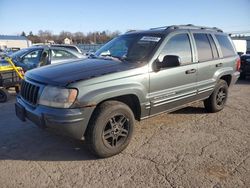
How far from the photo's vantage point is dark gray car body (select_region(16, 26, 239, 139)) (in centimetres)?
353

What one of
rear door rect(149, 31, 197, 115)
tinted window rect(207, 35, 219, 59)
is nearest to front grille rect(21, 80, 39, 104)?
rear door rect(149, 31, 197, 115)

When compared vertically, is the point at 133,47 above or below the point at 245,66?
above

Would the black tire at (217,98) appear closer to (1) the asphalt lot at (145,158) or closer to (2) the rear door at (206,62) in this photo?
(2) the rear door at (206,62)

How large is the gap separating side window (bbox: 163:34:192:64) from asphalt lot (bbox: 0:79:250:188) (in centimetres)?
137

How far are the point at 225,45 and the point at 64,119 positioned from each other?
4408mm

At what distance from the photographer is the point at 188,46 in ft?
16.7

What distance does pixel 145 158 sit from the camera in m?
3.92

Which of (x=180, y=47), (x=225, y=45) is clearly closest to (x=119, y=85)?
(x=180, y=47)

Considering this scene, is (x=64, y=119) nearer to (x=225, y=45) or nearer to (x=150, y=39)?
(x=150, y=39)

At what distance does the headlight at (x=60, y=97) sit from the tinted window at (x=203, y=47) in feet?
9.54

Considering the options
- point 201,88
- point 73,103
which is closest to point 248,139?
point 201,88

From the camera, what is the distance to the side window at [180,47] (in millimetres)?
4677

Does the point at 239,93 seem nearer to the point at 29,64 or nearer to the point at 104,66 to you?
the point at 104,66

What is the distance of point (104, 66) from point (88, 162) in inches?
56.6
